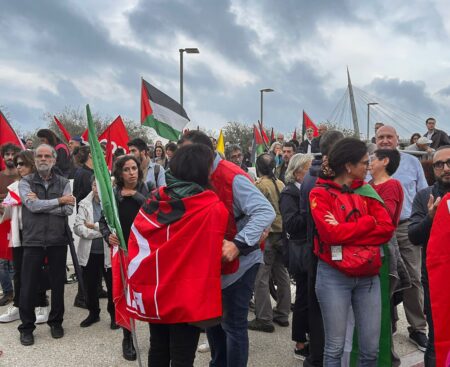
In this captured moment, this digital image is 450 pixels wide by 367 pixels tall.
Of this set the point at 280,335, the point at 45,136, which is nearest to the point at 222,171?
the point at 280,335

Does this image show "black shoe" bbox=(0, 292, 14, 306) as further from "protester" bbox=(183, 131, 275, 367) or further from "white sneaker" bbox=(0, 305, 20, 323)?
"protester" bbox=(183, 131, 275, 367)

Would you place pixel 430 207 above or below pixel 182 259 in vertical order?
above

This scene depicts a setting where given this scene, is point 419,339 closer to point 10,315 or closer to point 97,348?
point 97,348

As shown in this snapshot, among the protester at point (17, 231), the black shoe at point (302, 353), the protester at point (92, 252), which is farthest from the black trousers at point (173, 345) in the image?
the protester at point (17, 231)

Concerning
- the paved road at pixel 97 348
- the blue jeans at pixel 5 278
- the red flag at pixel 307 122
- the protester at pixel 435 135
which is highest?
the red flag at pixel 307 122

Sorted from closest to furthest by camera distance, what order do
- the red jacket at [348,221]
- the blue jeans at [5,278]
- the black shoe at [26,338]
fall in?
the red jacket at [348,221], the black shoe at [26,338], the blue jeans at [5,278]

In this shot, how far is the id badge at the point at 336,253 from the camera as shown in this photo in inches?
116

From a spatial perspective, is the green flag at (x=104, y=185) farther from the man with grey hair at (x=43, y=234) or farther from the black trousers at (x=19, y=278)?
the black trousers at (x=19, y=278)

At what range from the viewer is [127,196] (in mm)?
4367

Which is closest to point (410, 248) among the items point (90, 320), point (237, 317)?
point (237, 317)

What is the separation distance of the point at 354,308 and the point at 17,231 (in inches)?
150

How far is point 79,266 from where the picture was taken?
5160 millimetres

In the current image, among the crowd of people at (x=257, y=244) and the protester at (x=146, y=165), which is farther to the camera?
the protester at (x=146, y=165)

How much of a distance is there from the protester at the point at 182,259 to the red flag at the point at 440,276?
1274mm
